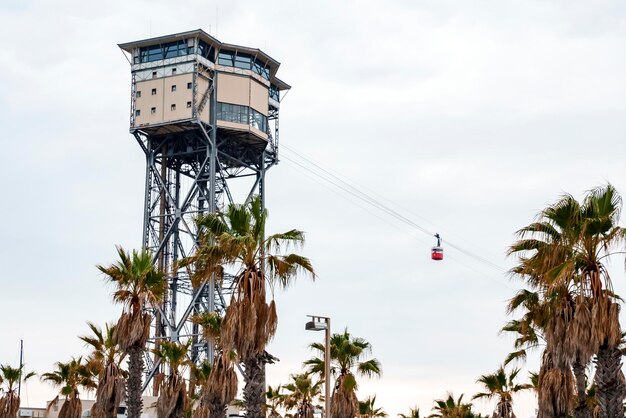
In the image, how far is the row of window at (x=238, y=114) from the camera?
99812mm

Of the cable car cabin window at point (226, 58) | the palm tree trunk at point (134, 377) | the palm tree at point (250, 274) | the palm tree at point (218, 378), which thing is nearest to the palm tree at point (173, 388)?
the palm tree at point (218, 378)

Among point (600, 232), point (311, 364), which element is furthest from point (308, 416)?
point (600, 232)

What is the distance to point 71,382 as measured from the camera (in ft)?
198

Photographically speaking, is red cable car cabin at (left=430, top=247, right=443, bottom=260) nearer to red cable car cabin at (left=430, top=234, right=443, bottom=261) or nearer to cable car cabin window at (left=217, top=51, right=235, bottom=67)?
red cable car cabin at (left=430, top=234, right=443, bottom=261)

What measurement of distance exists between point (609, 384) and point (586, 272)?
3.62 metres

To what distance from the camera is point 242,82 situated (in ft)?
336

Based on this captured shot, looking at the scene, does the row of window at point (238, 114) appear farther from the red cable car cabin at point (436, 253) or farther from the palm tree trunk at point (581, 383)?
the palm tree trunk at point (581, 383)

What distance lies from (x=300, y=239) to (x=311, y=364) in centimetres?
2196

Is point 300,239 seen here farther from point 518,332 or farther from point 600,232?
point 518,332

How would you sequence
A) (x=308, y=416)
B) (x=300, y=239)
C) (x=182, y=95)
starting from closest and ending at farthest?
1. (x=300, y=239)
2. (x=308, y=416)
3. (x=182, y=95)

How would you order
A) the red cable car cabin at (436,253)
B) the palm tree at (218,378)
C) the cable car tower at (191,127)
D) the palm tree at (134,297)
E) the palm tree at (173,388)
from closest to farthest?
1. the palm tree at (134,297)
2. the palm tree at (218,378)
3. the palm tree at (173,388)
4. the red cable car cabin at (436,253)
5. the cable car tower at (191,127)

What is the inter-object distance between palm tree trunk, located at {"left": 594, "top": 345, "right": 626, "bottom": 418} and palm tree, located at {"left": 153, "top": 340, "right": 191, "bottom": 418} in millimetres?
24933

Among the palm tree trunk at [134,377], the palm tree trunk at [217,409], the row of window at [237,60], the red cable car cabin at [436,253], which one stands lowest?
the palm tree trunk at [217,409]

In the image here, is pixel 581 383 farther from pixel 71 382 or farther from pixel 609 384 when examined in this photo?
pixel 71 382
